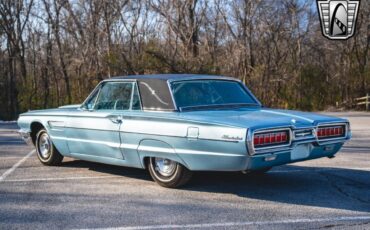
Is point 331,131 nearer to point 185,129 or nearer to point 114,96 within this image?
point 185,129

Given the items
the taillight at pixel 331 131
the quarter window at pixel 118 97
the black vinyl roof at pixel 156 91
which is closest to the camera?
the taillight at pixel 331 131

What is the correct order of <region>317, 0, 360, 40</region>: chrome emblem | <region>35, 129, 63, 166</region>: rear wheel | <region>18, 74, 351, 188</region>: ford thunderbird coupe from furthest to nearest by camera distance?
<region>317, 0, 360, 40</region>: chrome emblem
<region>35, 129, 63, 166</region>: rear wheel
<region>18, 74, 351, 188</region>: ford thunderbird coupe

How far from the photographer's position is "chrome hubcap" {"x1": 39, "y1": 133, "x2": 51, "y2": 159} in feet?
27.1

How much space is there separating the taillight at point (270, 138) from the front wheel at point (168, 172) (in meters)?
1.10

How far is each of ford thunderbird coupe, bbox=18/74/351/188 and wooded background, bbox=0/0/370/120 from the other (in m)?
18.7

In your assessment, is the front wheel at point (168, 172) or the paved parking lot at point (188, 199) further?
the front wheel at point (168, 172)

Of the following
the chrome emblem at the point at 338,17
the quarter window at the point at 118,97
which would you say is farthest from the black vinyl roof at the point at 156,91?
the chrome emblem at the point at 338,17

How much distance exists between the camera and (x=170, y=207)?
546 centimetres

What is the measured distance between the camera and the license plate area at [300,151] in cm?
573

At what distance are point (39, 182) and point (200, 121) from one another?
261 centimetres

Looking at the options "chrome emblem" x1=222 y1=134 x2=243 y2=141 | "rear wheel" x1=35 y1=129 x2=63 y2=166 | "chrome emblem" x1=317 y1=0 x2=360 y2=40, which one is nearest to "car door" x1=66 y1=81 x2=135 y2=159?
"rear wheel" x1=35 y1=129 x2=63 y2=166

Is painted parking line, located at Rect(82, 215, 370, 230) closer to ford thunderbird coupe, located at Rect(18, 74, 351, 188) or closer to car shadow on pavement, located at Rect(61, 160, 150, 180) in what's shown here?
ford thunderbird coupe, located at Rect(18, 74, 351, 188)

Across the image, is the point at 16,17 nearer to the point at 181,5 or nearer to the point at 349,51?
the point at 181,5

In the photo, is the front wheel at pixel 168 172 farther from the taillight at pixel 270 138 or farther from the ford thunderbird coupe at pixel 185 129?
the taillight at pixel 270 138
